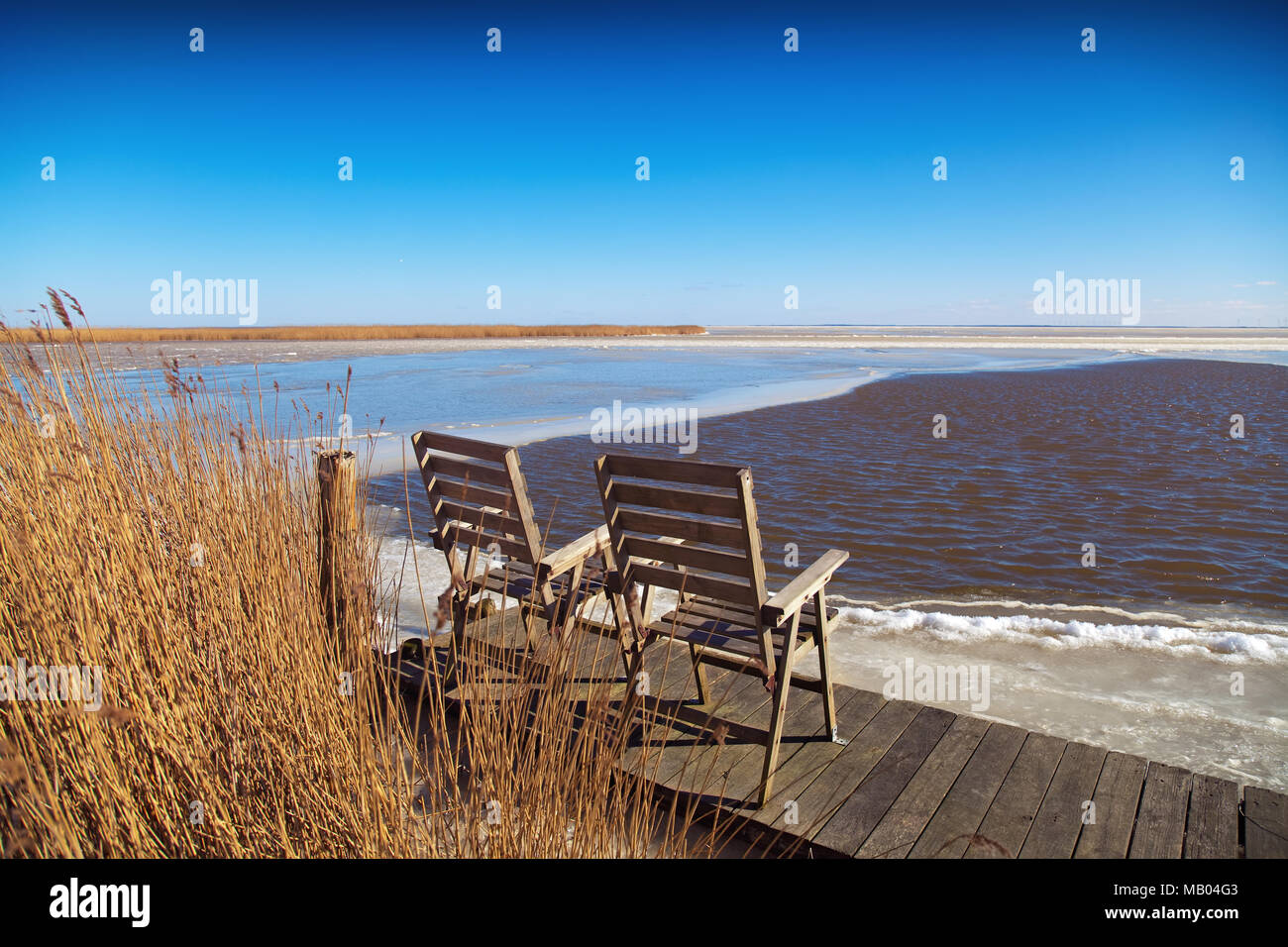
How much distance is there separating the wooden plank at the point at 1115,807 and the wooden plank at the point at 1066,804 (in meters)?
0.03

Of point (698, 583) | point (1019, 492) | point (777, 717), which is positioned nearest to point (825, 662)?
point (777, 717)

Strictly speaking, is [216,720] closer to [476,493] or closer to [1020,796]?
[476,493]

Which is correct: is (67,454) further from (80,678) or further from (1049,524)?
(1049,524)

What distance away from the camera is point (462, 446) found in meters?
3.87

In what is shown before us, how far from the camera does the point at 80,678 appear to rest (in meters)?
1.95

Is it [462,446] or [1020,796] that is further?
[462,446]

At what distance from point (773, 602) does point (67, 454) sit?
2669mm

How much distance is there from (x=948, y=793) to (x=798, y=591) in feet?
3.35

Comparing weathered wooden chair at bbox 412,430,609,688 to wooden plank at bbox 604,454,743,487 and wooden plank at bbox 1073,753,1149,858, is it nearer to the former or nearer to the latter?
wooden plank at bbox 604,454,743,487

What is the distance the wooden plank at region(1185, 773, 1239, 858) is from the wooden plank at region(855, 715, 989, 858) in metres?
0.79

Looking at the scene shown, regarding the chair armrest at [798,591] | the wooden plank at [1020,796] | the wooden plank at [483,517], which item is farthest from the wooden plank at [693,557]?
the wooden plank at [1020,796]

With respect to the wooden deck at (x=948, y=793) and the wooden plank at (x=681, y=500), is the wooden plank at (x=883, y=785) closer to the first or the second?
the wooden deck at (x=948, y=793)

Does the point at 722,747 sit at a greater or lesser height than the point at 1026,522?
lesser
